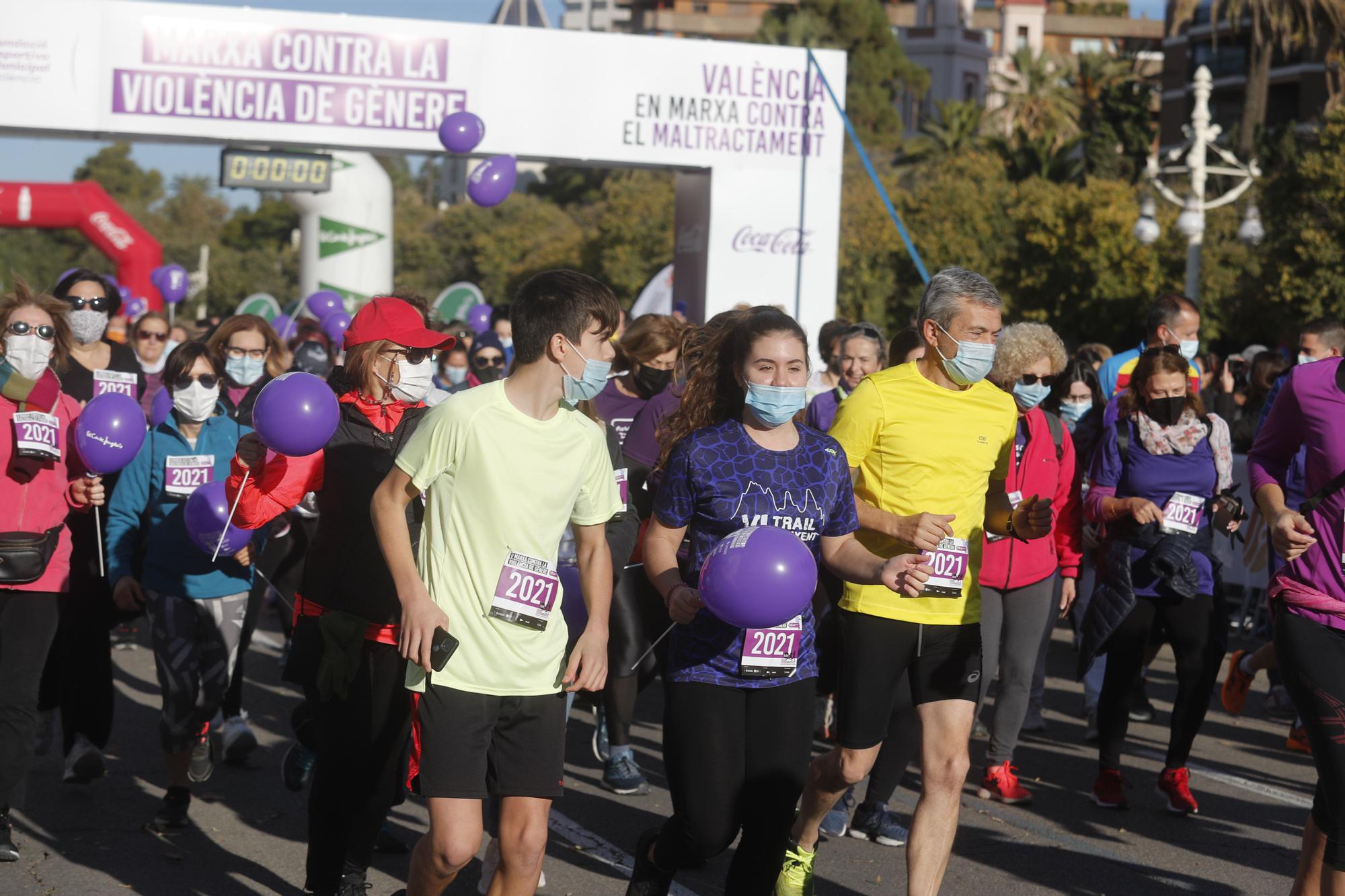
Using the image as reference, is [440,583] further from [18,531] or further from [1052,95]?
[1052,95]

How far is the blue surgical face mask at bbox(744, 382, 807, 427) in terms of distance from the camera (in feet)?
13.8

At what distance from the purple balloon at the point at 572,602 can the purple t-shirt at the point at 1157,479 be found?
2.39 m

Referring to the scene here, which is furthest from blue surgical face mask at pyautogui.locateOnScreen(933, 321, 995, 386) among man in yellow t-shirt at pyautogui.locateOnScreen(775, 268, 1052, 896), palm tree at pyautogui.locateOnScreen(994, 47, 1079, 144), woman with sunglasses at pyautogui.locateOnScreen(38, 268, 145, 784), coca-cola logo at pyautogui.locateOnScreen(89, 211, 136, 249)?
palm tree at pyautogui.locateOnScreen(994, 47, 1079, 144)

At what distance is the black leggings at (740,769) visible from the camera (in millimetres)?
4109

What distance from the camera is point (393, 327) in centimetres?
483

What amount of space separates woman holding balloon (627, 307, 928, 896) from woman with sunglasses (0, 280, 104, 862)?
238 centimetres

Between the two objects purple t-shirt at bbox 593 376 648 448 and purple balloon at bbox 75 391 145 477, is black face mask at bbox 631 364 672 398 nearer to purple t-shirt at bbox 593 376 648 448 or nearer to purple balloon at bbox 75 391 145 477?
purple t-shirt at bbox 593 376 648 448

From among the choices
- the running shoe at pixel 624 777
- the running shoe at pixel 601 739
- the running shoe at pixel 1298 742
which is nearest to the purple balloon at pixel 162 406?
the running shoe at pixel 601 739

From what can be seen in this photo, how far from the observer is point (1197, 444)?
655 centimetres

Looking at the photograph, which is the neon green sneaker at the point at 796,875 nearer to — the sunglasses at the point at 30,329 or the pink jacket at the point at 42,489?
the pink jacket at the point at 42,489

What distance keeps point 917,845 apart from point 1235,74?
65.5 metres

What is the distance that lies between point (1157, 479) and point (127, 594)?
13.9 ft

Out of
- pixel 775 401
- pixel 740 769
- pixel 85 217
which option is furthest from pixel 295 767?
pixel 85 217

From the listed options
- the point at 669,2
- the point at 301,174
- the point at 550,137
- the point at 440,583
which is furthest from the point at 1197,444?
the point at 669,2
